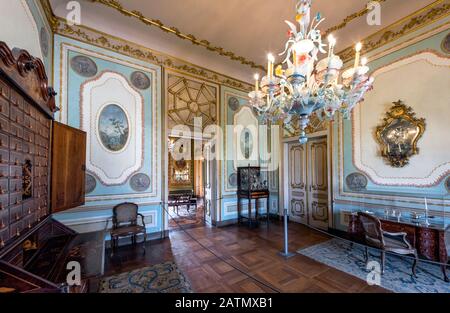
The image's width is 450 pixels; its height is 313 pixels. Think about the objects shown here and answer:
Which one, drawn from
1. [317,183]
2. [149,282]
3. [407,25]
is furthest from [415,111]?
[149,282]

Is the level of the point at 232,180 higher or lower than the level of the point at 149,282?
higher

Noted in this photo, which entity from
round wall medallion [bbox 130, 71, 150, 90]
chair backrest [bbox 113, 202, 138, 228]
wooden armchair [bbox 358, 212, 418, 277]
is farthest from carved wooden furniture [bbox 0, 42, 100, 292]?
wooden armchair [bbox 358, 212, 418, 277]

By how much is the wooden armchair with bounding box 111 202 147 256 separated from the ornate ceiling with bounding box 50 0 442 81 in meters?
3.68

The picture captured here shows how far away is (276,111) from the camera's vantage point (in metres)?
2.83

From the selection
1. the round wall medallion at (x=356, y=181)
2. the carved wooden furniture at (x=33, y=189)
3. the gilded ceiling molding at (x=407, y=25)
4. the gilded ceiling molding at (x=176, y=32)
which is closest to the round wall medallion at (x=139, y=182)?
the carved wooden furniture at (x=33, y=189)

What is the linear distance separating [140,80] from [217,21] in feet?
6.84

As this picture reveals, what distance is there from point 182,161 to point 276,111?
8.06m

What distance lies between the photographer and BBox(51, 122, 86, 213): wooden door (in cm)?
249

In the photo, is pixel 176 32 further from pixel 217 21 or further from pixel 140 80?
pixel 140 80

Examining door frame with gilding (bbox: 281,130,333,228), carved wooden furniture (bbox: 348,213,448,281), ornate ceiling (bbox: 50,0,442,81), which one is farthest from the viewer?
door frame with gilding (bbox: 281,130,333,228)

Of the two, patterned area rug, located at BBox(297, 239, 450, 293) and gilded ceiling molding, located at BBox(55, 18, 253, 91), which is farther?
gilded ceiling molding, located at BBox(55, 18, 253, 91)

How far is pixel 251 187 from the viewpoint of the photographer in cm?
558

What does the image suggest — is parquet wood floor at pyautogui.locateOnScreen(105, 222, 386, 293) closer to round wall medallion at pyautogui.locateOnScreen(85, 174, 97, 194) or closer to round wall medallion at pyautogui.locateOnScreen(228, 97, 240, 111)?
round wall medallion at pyautogui.locateOnScreen(85, 174, 97, 194)

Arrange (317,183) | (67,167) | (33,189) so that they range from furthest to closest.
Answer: (317,183), (67,167), (33,189)
